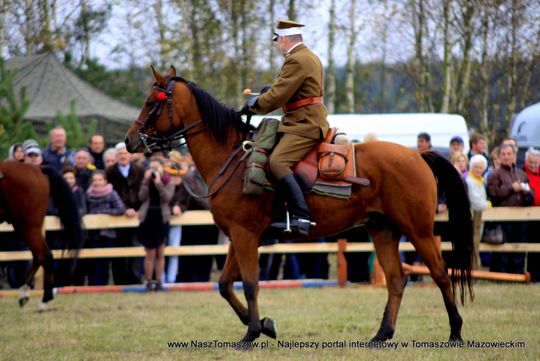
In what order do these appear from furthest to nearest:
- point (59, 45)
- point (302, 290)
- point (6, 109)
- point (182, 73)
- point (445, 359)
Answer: point (182, 73) < point (59, 45) < point (6, 109) < point (302, 290) < point (445, 359)

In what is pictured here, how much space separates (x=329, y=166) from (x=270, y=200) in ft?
2.23

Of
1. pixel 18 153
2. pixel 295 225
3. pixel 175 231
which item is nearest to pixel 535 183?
pixel 175 231

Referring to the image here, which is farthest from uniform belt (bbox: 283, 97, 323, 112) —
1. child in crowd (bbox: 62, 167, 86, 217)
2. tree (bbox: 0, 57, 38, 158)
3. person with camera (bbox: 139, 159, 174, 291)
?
tree (bbox: 0, 57, 38, 158)

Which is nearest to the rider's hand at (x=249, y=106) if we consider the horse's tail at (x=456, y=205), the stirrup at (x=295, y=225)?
the stirrup at (x=295, y=225)

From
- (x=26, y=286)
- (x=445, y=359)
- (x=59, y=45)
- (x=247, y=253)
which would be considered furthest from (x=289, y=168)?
(x=59, y=45)

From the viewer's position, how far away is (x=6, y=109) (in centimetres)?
1831

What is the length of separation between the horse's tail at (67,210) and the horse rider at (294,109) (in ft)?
16.0

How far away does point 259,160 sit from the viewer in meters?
9.06

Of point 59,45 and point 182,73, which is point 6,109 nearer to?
point 59,45

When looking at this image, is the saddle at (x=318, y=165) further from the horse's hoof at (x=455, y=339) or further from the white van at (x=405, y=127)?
the white van at (x=405, y=127)

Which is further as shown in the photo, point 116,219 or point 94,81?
point 94,81

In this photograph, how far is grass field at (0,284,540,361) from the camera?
869 centimetres

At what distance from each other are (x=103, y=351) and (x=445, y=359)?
3314 millimetres

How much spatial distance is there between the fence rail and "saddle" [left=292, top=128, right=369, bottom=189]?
563 centimetres
